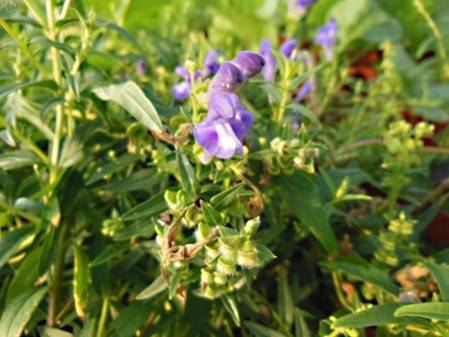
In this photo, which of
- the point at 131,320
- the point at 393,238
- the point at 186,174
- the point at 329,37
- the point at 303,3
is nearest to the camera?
the point at 186,174

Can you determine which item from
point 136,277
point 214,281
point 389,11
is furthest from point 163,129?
point 389,11

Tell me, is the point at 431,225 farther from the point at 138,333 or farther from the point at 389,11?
the point at 389,11

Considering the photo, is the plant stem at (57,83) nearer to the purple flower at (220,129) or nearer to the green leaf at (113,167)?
the green leaf at (113,167)

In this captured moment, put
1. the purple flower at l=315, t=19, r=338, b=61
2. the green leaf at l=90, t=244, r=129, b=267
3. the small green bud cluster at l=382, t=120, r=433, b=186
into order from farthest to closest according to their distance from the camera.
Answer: the purple flower at l=315, t=19, r=338, b=61, the small green bud cluster at l=382, t=120, r=433, b=186, the green leaf at l=90, t=244, r=129, b=267

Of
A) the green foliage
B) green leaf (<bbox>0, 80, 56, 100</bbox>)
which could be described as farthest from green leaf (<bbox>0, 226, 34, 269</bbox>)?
green leaf (<bbox>0, 80, 56, 100</bbox>)

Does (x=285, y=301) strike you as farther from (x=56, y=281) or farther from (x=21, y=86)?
(x=21, y=86)

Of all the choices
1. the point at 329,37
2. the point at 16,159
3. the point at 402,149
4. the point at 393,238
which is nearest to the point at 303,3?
the point at 329,37

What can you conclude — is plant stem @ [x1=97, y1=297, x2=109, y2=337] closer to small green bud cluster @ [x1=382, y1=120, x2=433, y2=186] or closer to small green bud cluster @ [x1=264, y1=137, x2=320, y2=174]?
small green bud cluster @ [x1=264, y1=137, x2=320, y2=174]
